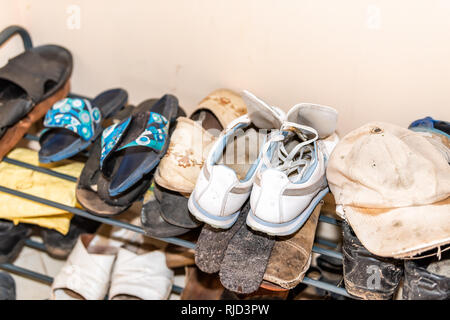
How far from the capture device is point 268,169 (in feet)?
3.11

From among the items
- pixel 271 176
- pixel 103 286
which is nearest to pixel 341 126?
pixel 271 176

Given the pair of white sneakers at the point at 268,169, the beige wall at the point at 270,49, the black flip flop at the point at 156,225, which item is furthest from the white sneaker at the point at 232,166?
the beige wall at the point at 270,49

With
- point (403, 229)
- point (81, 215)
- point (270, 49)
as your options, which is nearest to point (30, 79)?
point (81, 215)

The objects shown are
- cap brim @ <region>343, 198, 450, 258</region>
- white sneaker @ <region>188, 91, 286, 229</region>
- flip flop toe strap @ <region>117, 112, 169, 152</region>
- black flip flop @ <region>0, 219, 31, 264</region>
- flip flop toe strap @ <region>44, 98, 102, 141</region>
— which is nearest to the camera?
cap brim @ <region>343, 198, 450, 258</region>

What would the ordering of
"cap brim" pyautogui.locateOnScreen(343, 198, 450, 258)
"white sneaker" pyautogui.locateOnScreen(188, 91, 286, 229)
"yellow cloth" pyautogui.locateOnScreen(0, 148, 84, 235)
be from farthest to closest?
"yellow cloth" pyautogui.locateOnScreen(0, 148, 84, 235) < "white sneaker" pyautogui.locateOnScreen(188, 91, 286, 229) < "cap brim" pyautogui.locateOnScreen(343, 198, 450, 258)

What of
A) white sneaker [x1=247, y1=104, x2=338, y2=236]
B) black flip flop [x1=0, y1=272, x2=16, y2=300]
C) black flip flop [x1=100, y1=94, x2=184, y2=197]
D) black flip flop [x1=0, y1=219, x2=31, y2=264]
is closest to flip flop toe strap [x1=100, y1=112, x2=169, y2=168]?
black flip flop [x1=100, y1=94, x2=184, y2=197]

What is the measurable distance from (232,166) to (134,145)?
0.77 feet

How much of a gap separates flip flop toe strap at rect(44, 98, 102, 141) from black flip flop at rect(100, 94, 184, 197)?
0.12 m

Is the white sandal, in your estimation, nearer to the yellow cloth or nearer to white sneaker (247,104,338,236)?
the yellow cloth

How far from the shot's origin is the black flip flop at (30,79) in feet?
4.24

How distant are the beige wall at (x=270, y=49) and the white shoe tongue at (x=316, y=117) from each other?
23 cm

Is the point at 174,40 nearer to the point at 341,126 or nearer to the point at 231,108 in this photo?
the point at 231,108

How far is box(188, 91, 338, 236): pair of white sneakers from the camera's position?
0.95 meters

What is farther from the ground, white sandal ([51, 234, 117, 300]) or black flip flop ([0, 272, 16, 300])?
→ white sandal ([51, 234, 117, 300])
